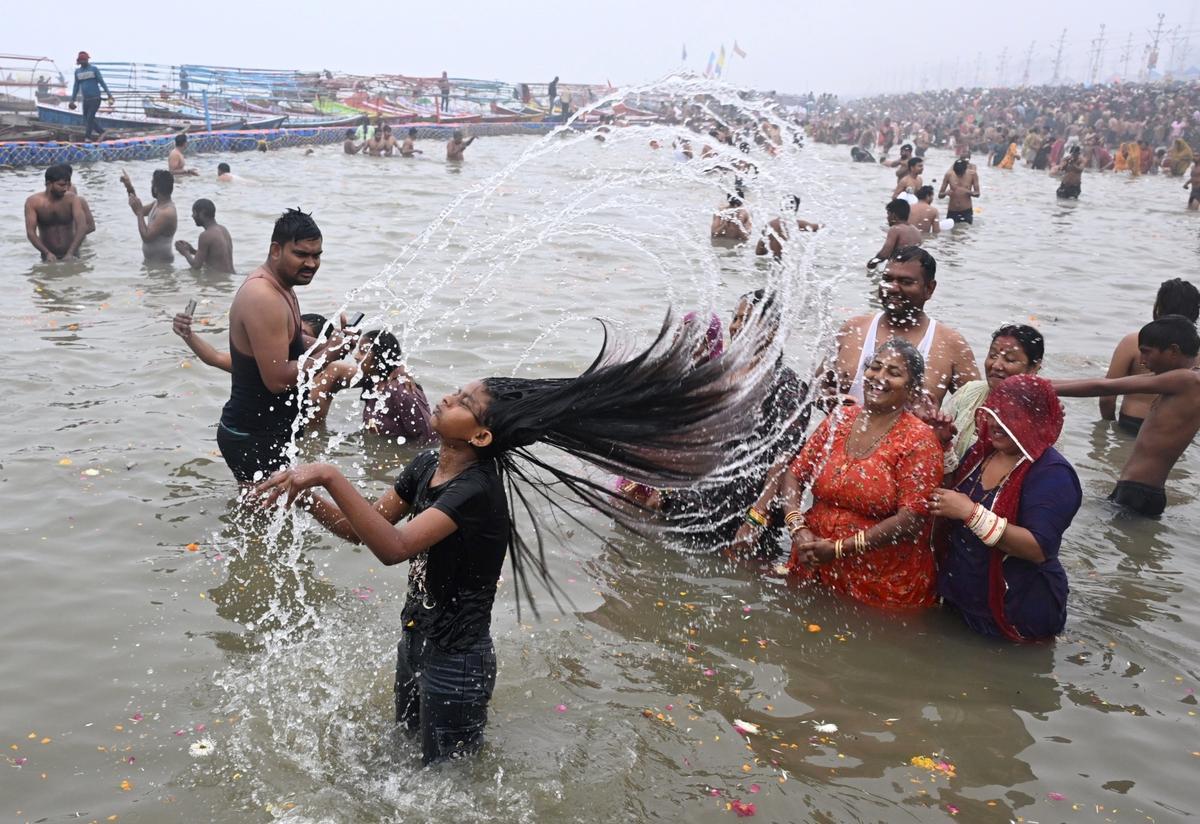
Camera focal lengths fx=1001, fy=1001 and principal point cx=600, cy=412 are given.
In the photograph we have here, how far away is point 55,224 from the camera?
11.9m

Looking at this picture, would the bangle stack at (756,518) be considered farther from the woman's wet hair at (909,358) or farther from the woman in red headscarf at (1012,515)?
the woman's wet hair at (909,358)

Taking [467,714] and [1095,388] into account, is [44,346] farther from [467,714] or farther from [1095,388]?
[1095,388]

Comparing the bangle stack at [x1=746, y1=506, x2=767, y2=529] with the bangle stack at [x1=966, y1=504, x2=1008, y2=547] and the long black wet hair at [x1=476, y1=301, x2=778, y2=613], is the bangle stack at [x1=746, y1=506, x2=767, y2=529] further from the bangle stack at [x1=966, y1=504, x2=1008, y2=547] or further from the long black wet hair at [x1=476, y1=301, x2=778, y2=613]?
the long black wet hair at [x1=476, y1=301, x2=778, y2=613]

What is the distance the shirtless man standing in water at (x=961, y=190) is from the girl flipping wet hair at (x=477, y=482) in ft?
56.3

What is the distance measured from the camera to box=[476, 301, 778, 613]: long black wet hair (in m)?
3.35

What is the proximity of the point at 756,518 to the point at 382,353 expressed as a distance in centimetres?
285

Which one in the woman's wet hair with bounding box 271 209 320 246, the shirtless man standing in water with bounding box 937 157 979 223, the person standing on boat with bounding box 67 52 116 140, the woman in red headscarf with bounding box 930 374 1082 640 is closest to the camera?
the woman in red headscarf with bounding box 930 374 1082 640

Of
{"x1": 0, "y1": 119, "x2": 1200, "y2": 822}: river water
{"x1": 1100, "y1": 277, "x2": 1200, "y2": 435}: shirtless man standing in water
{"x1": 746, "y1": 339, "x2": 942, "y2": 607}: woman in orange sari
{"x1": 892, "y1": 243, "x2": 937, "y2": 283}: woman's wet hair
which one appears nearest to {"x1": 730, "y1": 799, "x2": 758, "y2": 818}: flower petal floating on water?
{"x1": 0, "y1": 119, "x2": 1200, "y2": 822}: river water

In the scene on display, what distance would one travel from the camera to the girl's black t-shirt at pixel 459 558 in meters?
3.21

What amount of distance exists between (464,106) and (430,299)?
41491mm

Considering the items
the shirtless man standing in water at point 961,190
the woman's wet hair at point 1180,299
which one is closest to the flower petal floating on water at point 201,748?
the woman's wet hair at point 1180,299

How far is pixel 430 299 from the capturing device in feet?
38.0

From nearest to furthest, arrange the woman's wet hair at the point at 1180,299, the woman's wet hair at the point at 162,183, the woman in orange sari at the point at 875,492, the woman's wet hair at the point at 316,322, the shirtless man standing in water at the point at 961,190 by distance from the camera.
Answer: the woman in orange sari at the point at 875,492, the woman's wet hair at the point at 316,322, the woman's wet hair at the point at 1180,299, the woman's wet hair at the point at 162,183, the shirtless man standing in water at the point at 961,190

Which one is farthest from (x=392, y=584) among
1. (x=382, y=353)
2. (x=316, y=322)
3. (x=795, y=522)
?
(x=795, y=522)
